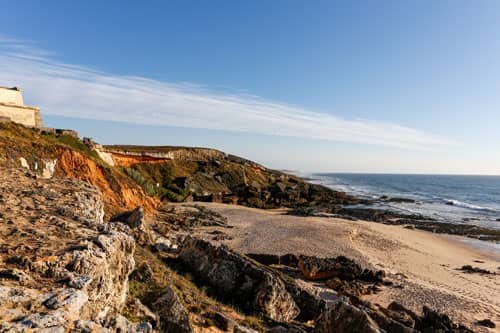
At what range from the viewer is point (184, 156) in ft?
191

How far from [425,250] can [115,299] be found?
24.7 m

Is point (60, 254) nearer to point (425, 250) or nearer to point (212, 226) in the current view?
point (212, 226)

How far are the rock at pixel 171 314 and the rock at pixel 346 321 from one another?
3.31 metres

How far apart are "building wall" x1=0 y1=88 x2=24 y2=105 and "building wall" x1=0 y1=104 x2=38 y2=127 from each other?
0.59m

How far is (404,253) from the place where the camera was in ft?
71.3

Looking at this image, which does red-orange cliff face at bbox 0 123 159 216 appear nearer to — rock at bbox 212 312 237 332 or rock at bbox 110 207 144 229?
rock at bbox 110 207 144 229

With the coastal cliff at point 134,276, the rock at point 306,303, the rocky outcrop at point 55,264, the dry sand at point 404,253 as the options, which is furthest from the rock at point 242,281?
the dry sand at point 404,253

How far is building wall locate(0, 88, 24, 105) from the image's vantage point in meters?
25.4

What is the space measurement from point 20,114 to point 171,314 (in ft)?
93.7

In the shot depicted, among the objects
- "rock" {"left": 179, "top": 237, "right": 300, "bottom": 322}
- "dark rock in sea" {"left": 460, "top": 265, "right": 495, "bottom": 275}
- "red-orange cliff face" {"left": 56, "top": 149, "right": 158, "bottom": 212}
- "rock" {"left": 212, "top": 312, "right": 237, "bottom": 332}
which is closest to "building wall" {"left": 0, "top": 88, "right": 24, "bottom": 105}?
"red-orange cliff face" {"left": 56, "top": 149, "right": 158, "bottom": 212}

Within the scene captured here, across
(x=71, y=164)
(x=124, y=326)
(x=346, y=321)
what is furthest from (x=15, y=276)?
(x=71, y=164)

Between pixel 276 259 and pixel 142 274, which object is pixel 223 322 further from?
pixel 276 259

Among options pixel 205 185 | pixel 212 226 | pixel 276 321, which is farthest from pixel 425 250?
pixel 205 185

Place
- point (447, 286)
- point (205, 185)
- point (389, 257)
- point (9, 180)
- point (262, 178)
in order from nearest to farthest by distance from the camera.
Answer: point (9, 180) → point (447, 286) → point (389, 257) → point (205, 185) → point (262, 178)
